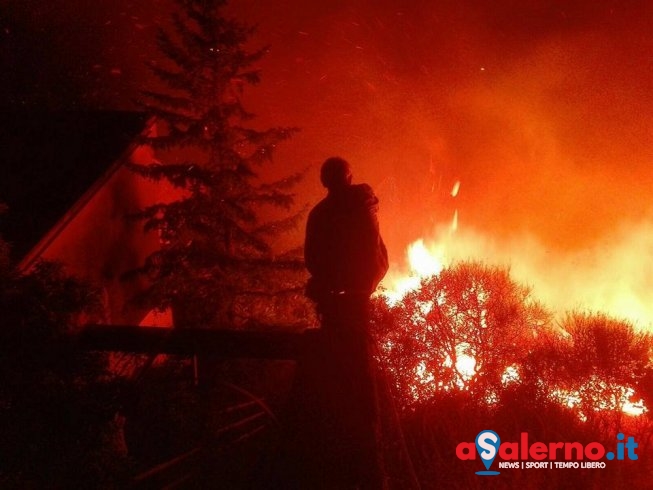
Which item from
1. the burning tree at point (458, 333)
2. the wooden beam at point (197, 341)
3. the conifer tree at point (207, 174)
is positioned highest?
the conifer tree at point (207, 174)

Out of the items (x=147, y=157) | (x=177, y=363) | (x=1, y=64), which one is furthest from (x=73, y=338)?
(x=1, y=64)

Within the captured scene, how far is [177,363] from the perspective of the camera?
961 cm

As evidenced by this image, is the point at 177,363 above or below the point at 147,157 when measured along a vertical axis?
below

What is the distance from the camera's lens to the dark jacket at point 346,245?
4.12 meters

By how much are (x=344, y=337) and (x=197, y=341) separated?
131cm

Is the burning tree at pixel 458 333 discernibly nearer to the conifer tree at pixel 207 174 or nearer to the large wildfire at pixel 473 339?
the large wildfire at pixel 473 339

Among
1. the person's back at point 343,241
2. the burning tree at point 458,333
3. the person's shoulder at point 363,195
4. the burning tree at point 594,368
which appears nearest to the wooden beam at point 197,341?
the person's back at point 343,241

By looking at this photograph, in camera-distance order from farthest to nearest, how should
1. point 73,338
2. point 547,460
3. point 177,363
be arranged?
point 177,363, point 547,460, point 73,338

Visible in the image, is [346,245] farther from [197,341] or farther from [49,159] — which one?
[49,159]

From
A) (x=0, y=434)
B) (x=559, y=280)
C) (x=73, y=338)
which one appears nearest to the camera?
(x=0, y=434)

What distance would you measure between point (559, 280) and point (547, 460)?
29.1 metres

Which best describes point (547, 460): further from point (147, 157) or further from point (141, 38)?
point (141, 38)

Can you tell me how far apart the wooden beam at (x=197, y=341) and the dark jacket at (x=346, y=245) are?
1.64 ft

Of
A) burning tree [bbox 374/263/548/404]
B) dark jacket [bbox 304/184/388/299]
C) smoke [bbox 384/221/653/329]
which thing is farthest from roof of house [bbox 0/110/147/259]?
smoke [bbox 384/221/653/329]
